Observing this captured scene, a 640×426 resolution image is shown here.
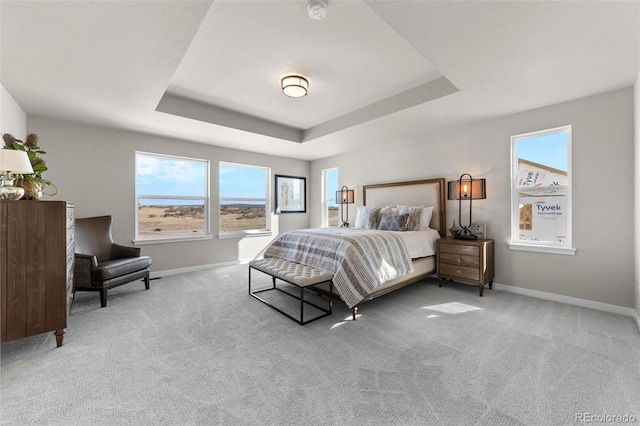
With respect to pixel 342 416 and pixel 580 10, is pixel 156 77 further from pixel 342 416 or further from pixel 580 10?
pixel 580 10

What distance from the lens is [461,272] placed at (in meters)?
3.69

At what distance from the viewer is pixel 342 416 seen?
150 cm

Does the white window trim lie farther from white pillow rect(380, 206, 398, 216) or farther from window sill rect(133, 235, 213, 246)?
white pillow rect(380, 206, 398, 216)

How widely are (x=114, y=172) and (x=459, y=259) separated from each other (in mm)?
5319

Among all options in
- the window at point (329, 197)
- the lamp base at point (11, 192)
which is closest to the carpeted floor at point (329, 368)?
the lamp base at point (11, 192)

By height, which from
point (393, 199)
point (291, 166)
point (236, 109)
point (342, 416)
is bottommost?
point (342, 416)

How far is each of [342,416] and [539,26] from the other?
2864mm

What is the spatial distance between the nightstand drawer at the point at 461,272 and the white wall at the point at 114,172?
156 inches

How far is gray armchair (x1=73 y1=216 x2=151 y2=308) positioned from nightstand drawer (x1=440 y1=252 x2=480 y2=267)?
13.8 ft

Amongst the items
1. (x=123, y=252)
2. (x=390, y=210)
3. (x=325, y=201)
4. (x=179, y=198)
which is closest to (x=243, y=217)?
(x=179, y=198)

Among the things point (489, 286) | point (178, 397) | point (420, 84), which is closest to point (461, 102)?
point (420, 84)

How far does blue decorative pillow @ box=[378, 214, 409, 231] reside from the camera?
4176 mm

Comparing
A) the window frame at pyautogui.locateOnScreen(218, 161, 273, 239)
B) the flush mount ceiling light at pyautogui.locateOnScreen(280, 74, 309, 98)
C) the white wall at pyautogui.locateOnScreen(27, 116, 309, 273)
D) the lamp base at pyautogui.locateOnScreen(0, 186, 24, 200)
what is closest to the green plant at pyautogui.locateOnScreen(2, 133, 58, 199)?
the lamp base at pyautogui.locateOnScreen(0, 186, 24, 200)

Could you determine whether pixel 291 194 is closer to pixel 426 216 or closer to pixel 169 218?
pixel 169 218
